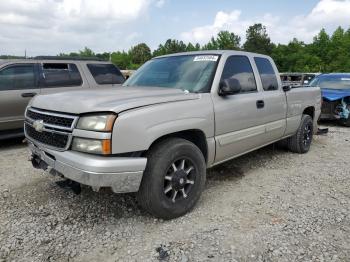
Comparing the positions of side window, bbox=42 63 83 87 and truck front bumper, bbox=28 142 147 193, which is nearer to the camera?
truck front bumper, bbox=28 142 147 193

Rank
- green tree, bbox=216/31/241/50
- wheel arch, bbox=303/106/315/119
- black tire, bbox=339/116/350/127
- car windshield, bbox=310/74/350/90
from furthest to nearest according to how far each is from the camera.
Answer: green tree, bbox=216/31/241/50, car windshield, bbox=310/74/350/90, black tire, bbox=339/116/350/127, wheel arch, bbox=303/106/315/119

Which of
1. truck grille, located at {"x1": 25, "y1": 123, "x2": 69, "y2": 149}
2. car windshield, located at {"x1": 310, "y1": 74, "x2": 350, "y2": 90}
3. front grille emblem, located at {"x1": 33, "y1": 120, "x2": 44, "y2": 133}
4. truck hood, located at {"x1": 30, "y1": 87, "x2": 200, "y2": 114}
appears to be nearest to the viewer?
truck hood, located at {"x1": 30, "y1": 87, "x2": 200, "y2": 114}

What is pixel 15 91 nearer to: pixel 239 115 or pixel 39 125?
pixel 39 125

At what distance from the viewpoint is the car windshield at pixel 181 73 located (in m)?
4.03

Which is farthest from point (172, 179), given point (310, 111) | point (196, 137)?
point (310, 111)

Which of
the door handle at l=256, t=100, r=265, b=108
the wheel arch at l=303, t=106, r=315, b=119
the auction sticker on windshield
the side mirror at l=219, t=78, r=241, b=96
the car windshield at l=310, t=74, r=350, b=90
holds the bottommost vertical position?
the wheel arch at l=303, t=106, r=315, b=119

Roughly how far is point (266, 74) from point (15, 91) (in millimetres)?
4649

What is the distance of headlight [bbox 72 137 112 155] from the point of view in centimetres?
292

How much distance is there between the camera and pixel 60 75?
720 centimetres

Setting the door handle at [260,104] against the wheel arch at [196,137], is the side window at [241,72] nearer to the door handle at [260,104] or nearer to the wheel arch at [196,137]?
the door handle at [260,104]

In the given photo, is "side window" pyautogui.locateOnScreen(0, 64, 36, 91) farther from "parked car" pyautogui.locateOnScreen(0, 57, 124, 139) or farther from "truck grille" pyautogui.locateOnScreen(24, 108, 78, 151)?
"truck grille" pyautogui.locateOnScreen(24, 108, 78, 151)

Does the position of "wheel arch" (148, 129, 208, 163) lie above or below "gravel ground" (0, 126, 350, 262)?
above

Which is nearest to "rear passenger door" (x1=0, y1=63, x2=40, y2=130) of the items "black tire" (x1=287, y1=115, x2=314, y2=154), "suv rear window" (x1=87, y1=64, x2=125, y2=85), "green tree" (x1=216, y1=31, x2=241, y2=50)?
"suv rear window" (x1=87, y1=64, x2=125, y2=85)

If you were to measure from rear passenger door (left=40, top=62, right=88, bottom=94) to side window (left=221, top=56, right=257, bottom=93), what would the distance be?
393cm
